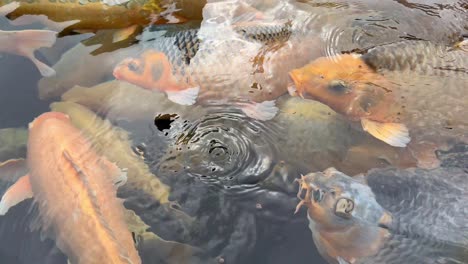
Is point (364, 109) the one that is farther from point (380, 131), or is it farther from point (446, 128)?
point (446, 128)

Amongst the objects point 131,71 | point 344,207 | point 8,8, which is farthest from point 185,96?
point 8,8

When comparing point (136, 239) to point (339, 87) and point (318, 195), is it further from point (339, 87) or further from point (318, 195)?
point (339, 87)

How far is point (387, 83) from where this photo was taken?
2.76 metres

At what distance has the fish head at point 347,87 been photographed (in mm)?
2742

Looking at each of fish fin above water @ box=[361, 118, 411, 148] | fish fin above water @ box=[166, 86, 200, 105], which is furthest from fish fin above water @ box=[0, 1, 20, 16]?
fish fin above water @ box=[361, 118, 411, 148]

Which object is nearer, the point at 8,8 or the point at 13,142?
the point at 13,142

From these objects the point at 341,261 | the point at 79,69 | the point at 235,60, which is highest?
the point at 235,60

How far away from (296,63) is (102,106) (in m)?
1.22

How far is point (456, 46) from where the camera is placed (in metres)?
2.95

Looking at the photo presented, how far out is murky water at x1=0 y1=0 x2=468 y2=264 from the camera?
2.27 meters

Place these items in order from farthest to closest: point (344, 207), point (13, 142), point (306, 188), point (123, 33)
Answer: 1. point (123, 33)
2. point (13, 142)
3. point (306, 188)
4. point (344, 207)

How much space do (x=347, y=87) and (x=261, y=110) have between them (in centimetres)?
52

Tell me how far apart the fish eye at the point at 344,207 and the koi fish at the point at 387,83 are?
1.64 feet

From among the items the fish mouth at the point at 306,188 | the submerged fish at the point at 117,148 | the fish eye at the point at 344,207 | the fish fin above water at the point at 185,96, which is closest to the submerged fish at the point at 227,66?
the fish fin above water at the point at 185,96
